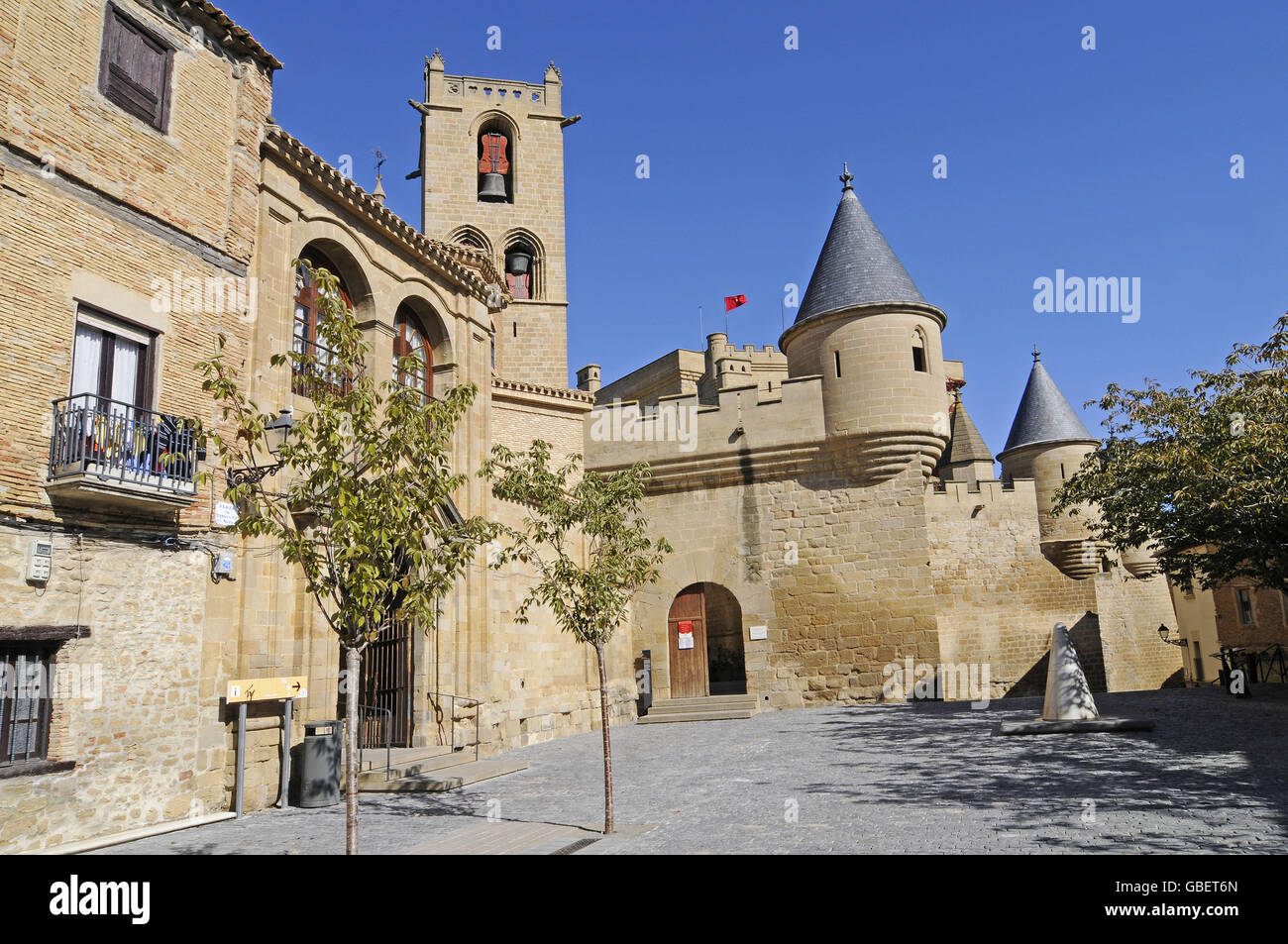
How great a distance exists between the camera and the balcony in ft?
29.6

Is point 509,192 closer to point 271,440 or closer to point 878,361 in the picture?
point 878,361

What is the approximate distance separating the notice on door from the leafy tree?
8.74 m

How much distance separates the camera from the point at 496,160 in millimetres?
26562

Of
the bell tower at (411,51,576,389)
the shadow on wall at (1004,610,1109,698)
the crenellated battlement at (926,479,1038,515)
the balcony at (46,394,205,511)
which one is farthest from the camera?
the bell tower at (411,51,576,389)

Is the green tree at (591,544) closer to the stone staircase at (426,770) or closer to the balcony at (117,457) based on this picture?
the stone staircase at (426,770)

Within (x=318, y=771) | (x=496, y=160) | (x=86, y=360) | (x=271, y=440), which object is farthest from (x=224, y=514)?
(x=496, y=160)

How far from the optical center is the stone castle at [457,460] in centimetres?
923

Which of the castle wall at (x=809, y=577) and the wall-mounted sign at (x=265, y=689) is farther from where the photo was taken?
the castle wall at (x=809, y=577)

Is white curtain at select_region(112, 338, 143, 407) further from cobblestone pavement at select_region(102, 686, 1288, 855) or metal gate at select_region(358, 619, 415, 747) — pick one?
metal gate at select_region(358, 619, 415, 747)

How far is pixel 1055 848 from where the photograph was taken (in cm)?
672

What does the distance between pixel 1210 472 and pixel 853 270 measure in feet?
33.3

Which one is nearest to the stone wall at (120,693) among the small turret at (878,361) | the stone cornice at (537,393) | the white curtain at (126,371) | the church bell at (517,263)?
the white curtain at (126,371)

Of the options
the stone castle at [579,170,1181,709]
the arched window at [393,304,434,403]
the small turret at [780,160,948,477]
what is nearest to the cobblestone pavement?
the stone castle at [579,170,1181,709]

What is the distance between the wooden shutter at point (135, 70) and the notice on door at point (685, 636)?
48.4ft
